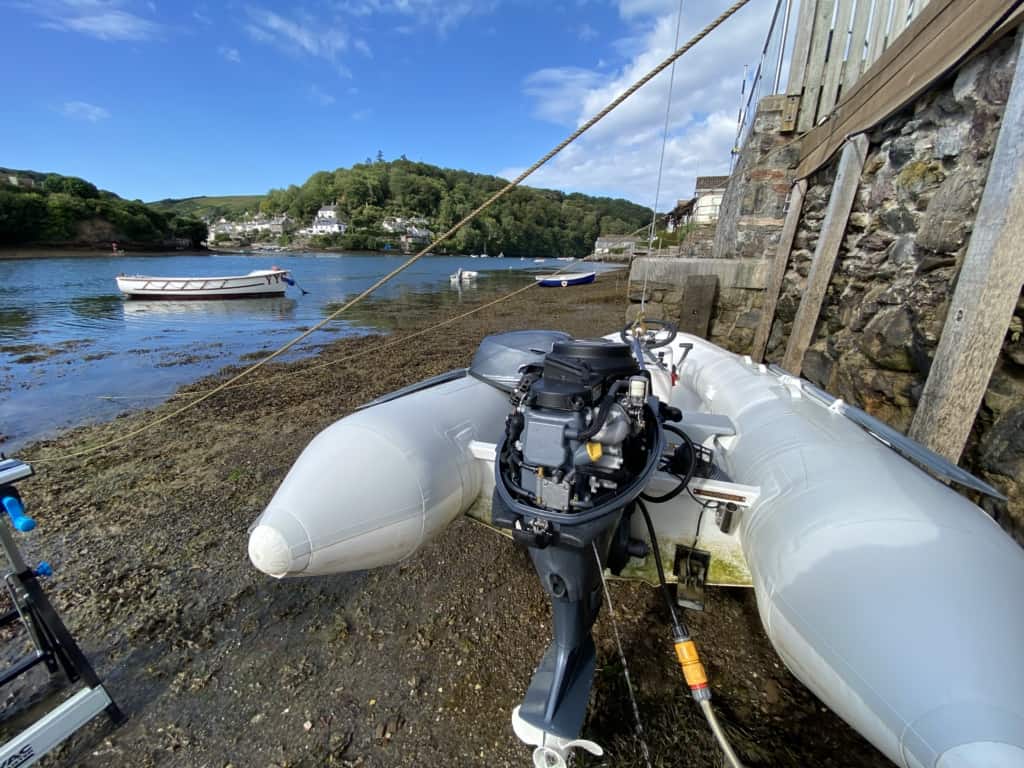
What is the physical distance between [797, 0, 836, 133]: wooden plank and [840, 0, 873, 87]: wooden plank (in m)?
0.39

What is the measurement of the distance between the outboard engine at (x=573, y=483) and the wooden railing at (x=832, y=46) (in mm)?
4646

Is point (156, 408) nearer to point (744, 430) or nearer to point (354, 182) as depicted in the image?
point (744, 430)

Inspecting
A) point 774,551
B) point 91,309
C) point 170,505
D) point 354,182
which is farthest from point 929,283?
point 354,182

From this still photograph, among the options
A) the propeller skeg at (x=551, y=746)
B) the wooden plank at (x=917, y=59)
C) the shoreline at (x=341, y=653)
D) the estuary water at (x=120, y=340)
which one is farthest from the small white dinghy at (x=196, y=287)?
the propeller skeg at (x=551, y=746)

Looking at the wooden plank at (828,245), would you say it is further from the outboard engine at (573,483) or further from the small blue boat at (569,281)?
the small blue boat at (569,281)

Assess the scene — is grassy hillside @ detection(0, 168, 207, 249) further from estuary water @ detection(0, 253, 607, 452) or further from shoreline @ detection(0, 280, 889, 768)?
shoreline @ detection(0, 280, 889, 768)

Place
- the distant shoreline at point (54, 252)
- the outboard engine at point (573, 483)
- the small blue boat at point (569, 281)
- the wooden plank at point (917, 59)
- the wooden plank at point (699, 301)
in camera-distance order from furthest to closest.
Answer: the distant shoreline at point (54, 252) → the small blue boat at point (569, 281) → the wooden plank at point (699, 301) → the wooden plank at point (917, 59) → the outboard engine at point (573, 483)

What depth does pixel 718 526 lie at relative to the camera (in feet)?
6.41

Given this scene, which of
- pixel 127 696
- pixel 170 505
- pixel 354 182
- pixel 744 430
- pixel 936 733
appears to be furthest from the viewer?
pixel 354 182

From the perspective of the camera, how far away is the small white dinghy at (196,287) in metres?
19.1

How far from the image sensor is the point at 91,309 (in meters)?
16.5

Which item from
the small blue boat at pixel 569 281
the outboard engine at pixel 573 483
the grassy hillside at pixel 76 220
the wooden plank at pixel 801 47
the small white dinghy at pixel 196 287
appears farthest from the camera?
the grassy hillside at pixel 76 220

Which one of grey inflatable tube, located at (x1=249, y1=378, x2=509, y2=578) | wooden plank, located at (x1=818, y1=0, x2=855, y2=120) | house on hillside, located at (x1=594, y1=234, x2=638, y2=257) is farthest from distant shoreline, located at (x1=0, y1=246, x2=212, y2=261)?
wooden plank, located at (x1=818, y1=0, x2=855, y2=120)

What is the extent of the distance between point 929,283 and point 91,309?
2333cm
